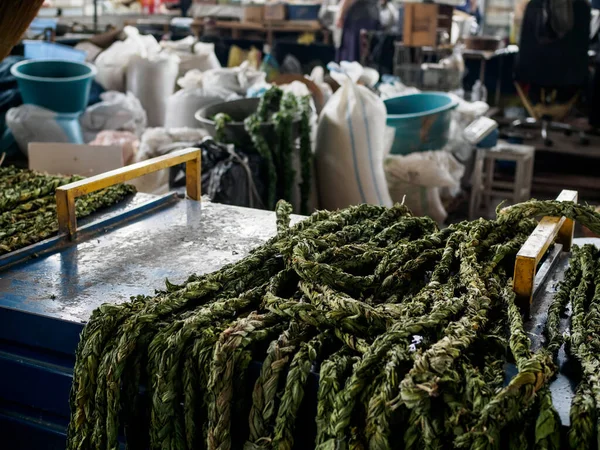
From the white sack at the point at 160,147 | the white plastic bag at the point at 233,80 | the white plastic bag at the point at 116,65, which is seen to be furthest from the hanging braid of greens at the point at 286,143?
the white plastic bag at the point at 116,65

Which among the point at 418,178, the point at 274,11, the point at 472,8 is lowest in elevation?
the point at 418,178

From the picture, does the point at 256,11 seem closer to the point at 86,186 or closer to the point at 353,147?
the point at 353,147

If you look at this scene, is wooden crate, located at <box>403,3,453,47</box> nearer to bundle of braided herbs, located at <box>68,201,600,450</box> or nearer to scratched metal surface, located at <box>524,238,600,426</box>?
scratched metal surface, located at <box>524,238,600,426</box>

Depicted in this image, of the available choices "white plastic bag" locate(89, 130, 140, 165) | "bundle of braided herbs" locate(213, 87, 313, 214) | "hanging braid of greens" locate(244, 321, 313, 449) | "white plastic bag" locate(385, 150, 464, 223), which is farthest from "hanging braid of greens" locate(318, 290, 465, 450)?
"white plastic bag" locate(89, 130, 140, 165)

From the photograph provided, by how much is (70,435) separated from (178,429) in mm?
230

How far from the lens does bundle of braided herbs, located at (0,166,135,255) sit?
5.72 feet

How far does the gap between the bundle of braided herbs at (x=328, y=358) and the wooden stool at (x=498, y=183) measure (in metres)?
3.80

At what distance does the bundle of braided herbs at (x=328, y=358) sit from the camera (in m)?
0.97

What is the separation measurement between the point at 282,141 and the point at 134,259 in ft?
6.65

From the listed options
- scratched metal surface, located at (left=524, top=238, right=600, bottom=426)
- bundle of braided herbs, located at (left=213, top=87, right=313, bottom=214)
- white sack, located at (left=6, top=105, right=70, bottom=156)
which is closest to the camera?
scratched metal surface, located at (left=524, top=238, right=600, bottom=426)

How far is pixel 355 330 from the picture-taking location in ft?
3.77

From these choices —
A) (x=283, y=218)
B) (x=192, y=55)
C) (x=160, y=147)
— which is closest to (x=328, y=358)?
(x=283, y=218)

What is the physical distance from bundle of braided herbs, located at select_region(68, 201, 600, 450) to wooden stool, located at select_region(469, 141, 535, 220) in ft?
12.5

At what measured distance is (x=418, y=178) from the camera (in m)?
4.14
